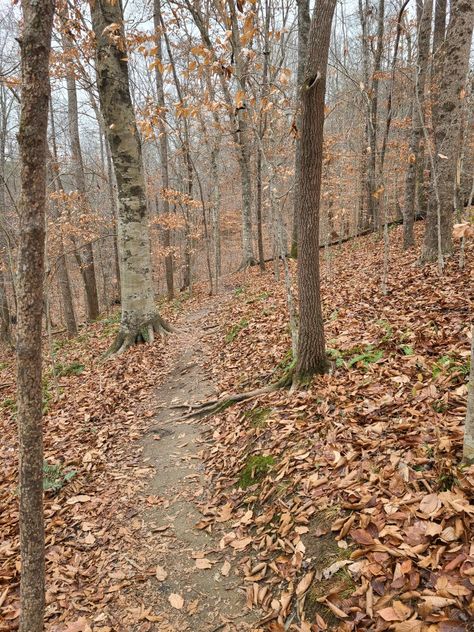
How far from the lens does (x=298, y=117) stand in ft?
12.2

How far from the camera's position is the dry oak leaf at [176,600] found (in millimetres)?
2672

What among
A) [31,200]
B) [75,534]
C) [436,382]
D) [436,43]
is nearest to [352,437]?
[436,382]

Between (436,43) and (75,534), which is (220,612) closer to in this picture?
(75,534)

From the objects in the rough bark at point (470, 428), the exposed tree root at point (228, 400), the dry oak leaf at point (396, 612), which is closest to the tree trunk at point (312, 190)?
the exposed tree root at point (228, 400)

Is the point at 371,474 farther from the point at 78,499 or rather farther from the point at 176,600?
the point at 78,499

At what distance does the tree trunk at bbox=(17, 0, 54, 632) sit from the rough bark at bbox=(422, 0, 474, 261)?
5866mm

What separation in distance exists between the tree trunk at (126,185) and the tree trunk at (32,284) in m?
5.83

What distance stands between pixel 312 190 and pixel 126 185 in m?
5.12

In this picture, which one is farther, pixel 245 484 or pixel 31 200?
pixel 245 484

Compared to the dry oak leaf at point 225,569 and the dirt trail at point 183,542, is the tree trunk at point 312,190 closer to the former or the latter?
the dirt trail at point 183,542

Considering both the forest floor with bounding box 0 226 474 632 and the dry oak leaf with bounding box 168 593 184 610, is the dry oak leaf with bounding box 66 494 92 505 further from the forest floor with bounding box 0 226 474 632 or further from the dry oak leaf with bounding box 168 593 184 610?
the dry oak leaf with bounding box 168 593 184 610

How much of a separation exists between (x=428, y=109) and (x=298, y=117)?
9836mm

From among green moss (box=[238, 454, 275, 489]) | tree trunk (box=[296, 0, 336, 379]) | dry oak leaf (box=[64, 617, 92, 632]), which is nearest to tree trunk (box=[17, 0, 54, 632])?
dry oak leaf (box=[64, 617, 92, 632])

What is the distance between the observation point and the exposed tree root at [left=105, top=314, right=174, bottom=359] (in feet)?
25.9
